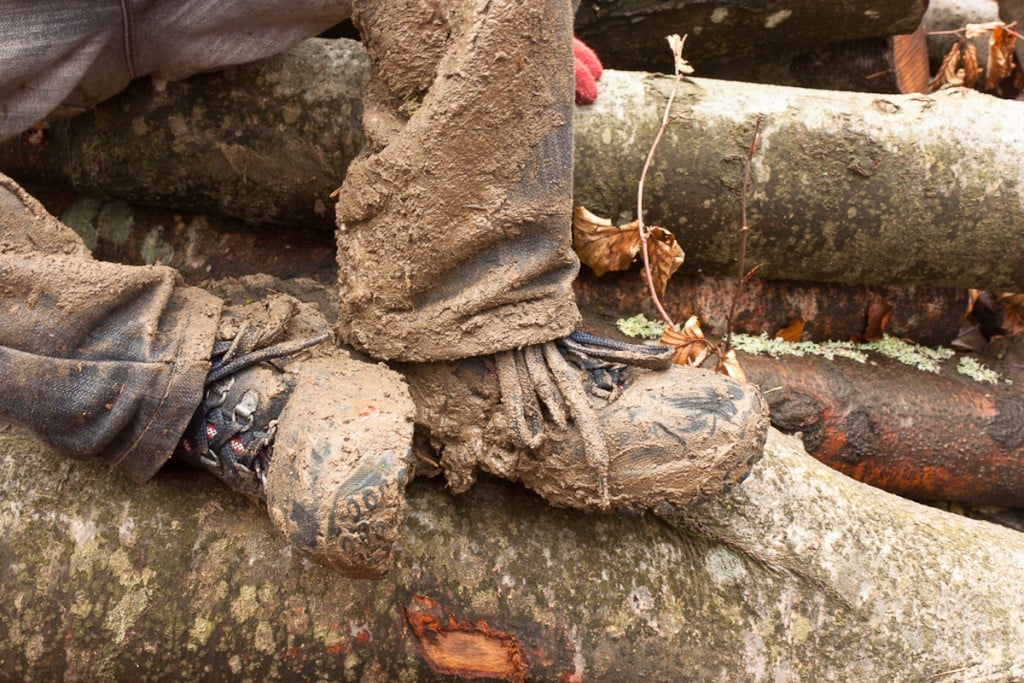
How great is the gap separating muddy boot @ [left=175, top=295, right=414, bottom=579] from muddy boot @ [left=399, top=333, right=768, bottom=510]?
0.12 metres

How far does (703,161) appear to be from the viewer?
162cm

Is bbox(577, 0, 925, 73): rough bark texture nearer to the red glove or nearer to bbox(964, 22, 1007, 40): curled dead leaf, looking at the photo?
the red glove

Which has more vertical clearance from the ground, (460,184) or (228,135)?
(460,184)

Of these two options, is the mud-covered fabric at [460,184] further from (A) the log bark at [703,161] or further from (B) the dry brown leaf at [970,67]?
(B) the dry brown leaf at [970,67]

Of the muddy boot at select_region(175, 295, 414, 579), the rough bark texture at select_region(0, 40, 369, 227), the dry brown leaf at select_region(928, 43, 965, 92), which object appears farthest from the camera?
the dry brown leaf at select_region(928, 43, 965, 92)

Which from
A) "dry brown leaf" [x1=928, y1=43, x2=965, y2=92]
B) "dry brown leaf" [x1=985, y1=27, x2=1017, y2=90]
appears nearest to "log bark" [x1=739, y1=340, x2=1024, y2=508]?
"dry brown leaf" [x1=928, y1=43, x2=965, y2=92]

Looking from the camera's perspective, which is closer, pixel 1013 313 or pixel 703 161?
pixel 703 161

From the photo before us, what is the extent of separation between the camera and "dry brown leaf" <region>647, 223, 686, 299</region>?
1.59 meters

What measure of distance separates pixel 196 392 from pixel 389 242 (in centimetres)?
31

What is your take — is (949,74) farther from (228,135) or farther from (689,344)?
(228,135)

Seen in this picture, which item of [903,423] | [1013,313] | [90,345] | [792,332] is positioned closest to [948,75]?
[1013,313]

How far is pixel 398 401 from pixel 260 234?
2.77 ft

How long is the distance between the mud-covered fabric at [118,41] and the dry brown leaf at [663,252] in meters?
0.70

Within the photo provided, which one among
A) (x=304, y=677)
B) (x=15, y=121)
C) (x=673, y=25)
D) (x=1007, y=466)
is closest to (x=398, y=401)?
(x=304, y=677)
